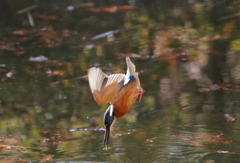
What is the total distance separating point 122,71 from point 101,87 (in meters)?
1.59

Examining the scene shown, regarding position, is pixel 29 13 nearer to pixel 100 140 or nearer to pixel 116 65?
pixel 116 65

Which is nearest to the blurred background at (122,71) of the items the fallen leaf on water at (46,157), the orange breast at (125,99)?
the fallen leaf on water at (46,157)

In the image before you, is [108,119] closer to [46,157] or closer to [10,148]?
[46,157]

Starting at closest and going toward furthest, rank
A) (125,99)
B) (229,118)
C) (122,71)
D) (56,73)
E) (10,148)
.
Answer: (125,99) < (10,148) < (229,118) < (122,71) < (56,73)

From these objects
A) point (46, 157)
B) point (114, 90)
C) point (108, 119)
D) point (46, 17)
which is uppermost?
point (46, 17)

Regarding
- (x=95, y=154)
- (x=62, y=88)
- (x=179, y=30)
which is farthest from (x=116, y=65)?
(x=95, y=154)

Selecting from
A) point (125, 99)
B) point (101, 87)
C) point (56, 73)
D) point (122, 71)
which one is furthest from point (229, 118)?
point (56, 73)

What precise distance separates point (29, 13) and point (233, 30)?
9.86ft

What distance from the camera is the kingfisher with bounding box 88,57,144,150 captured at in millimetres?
2822

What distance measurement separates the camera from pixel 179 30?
543 cm

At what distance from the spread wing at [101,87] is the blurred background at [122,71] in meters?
0.33

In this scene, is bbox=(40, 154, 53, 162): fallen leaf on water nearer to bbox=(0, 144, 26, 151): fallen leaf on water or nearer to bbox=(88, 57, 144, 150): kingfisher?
bbox=(0, 144, 26, 151): fallen leaf on water

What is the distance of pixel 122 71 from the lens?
14.7 feet

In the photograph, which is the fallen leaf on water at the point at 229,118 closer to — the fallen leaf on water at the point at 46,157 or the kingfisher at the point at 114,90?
the kingfisher at the point at 114,90
